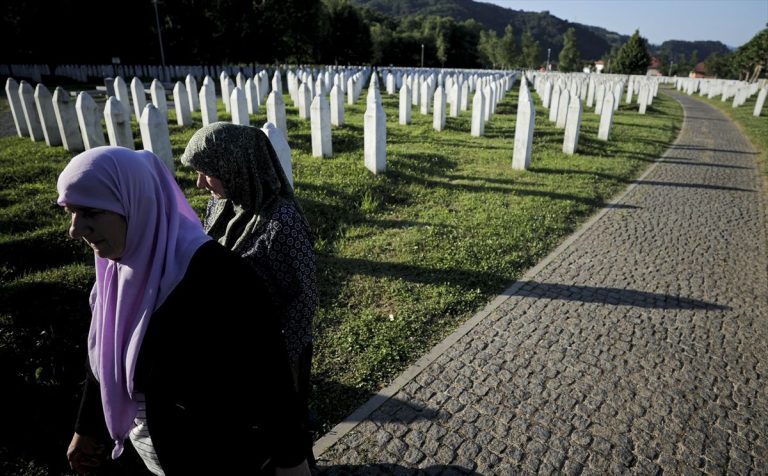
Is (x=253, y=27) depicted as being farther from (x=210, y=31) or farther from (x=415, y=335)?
(x=415, y=335)

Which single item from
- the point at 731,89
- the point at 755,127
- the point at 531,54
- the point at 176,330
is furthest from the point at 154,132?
the point at 531,54

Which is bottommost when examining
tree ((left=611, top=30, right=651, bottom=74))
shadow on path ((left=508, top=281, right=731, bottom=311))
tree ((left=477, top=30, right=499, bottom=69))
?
shadow on path ((left=508, top=281, right=731, bottom=311))

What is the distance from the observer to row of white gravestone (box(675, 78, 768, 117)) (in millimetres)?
21456

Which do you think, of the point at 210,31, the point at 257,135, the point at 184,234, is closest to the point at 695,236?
the point at 257,135

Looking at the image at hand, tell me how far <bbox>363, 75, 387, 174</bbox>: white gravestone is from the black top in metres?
6.71

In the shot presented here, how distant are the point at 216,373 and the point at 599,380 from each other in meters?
2.96

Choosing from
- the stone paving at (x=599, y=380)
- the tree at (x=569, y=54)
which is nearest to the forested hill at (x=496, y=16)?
the tree at (x=569, y=54)

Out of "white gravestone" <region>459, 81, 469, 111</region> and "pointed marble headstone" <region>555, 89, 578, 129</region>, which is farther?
"white gravestone" <region>459, 81, 469, 111</region>

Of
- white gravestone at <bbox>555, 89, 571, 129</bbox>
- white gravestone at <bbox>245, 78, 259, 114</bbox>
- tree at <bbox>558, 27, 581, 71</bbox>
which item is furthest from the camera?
tree at <bbox>558, 27, 581, 71</bbox>

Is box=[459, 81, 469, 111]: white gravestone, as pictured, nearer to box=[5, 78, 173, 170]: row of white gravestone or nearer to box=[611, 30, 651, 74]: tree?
box=[5, 78, 173, 170]: row of white gravestone

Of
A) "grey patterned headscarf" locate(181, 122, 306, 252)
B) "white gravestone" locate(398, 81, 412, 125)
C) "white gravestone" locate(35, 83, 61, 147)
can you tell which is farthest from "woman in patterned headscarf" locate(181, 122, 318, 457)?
"white gravestone" locate(398, 81, 412, 125)

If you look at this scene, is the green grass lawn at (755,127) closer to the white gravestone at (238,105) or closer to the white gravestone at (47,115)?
the white gravestone at (238,105)

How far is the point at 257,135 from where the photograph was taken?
83.5 inches

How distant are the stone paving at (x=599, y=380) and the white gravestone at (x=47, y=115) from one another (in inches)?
373
